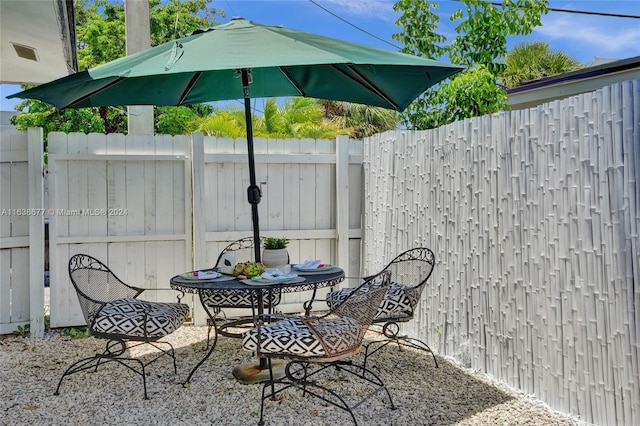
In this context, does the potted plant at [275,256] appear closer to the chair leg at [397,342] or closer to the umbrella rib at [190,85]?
the chair leg at [397,342]

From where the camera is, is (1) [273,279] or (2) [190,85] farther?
(2) [190,85]

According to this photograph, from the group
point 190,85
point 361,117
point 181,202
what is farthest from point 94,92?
point 361,117

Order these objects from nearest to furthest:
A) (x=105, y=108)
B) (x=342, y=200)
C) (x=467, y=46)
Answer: (x=342, y=200) < (x=467, y=46) < (x=105, y=108)

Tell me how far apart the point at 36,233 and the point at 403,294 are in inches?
121

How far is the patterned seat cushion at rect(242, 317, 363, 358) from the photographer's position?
2768 millimetres

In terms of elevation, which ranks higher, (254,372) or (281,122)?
(281,122)

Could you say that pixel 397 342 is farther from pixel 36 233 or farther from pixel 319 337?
pixel 36 233

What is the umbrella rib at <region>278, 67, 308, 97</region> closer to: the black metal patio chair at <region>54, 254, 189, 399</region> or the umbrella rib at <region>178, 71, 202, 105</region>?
the umbrella rib at <region>178, 71, 202, 105</region>

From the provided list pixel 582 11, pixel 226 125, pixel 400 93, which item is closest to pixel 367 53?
pixel 400 93

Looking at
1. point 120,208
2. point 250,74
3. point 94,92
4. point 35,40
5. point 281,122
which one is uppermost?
point 281,122

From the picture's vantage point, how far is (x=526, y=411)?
3014 millimetres

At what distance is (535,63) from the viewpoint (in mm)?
14852

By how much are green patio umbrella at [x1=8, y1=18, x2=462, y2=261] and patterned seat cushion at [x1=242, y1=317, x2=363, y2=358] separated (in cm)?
90

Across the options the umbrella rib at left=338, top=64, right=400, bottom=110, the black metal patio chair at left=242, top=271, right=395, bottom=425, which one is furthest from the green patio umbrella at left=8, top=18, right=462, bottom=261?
the black metal patio chair at left=242, top=271, right=395, bottom=425
